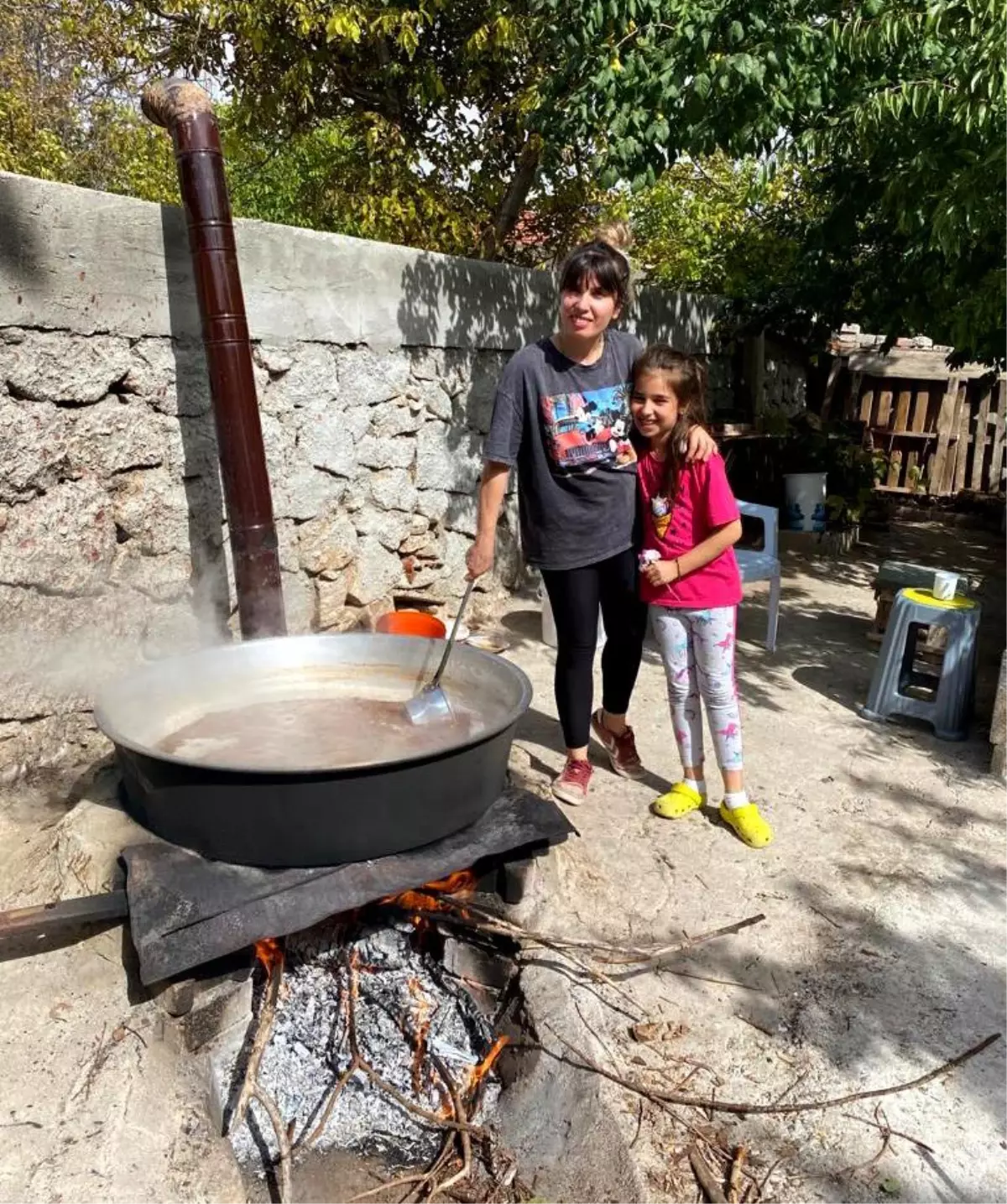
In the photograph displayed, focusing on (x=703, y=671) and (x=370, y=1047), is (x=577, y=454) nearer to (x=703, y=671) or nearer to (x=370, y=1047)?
(x=703, y=671)

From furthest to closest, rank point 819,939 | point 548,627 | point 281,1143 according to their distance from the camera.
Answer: point 548,627
point 819,939
point 281,1143

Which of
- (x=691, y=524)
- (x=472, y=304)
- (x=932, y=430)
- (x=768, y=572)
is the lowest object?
(x=768, y=572)

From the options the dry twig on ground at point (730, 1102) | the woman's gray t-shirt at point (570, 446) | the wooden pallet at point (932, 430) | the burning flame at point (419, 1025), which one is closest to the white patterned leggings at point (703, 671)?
the woman's gray t-shirt at point (570, 446)

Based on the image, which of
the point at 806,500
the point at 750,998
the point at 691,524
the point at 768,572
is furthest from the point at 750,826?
the point at 806,500

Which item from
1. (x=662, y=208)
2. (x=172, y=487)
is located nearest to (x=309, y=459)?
(x=172, y=487)

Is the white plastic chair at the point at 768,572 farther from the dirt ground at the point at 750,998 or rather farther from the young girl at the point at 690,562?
Result: the young girl at the point at 690,562

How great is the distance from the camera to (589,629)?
288cm

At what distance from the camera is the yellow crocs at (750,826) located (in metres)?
2.87

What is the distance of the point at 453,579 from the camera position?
16.0 feet

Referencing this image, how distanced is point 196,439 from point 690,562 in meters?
1.91

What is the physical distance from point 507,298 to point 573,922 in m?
3.58

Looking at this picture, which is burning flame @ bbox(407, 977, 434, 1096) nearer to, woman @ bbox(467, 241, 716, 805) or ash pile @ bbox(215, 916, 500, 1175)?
ash pile @ bbox(215, 916, 500, 1175)

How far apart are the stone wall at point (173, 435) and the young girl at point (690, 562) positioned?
5.53 ft

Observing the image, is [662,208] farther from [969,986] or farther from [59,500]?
[969,986]
